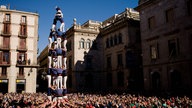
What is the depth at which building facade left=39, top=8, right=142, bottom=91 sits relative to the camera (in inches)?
1300

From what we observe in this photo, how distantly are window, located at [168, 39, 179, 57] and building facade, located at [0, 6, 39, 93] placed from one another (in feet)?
82.3

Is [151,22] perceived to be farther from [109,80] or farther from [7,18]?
[7,18]

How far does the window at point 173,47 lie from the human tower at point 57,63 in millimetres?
13271

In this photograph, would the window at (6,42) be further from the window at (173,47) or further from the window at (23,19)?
the window at (173,47)

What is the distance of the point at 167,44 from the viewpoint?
2561 cm

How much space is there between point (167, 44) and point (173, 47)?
903 millimetres

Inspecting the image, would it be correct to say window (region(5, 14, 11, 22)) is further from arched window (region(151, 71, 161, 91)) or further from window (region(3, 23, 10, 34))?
arched window (region(151, 71, 161, 91))

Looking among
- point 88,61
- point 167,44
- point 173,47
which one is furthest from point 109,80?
point 173,47

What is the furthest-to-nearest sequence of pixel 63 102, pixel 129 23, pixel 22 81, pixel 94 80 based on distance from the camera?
pixel 94 80 < pixel 22 81 < pixel 129 23 < pixel 63 102

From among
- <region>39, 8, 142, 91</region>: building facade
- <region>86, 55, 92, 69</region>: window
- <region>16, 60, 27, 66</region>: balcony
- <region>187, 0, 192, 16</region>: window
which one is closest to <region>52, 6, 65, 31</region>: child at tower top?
<region>187, 0, 192, 16</region>: window

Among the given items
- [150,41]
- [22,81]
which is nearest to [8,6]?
Result: [22,81]

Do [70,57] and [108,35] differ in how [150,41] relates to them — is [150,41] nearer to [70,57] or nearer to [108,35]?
[108,35]

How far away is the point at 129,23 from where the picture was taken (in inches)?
1351

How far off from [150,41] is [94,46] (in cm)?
1568
